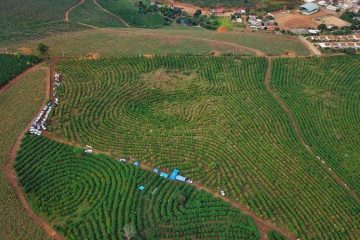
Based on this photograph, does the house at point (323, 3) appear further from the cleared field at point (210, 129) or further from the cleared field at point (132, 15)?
the cleared field at point (210, 129)

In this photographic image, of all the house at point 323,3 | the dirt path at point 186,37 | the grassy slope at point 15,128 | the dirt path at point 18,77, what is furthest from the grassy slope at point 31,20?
the house at point 323,3

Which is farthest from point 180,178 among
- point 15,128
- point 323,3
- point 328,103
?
point 323,3

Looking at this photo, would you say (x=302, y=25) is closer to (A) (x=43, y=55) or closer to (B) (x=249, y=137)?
(B) (x=249, y=137)

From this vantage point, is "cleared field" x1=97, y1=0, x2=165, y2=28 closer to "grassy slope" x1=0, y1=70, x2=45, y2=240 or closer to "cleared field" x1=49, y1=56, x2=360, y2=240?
"cleared field" x1=49, y1=56, x2=360, y2=240

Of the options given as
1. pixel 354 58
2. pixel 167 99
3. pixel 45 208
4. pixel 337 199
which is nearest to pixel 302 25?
pixel 354 58

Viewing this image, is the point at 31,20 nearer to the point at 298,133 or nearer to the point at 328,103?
the point at 298,133

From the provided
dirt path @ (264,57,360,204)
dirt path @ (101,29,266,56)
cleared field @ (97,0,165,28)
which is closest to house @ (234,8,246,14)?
cleared field @ (97,0,165,28)
